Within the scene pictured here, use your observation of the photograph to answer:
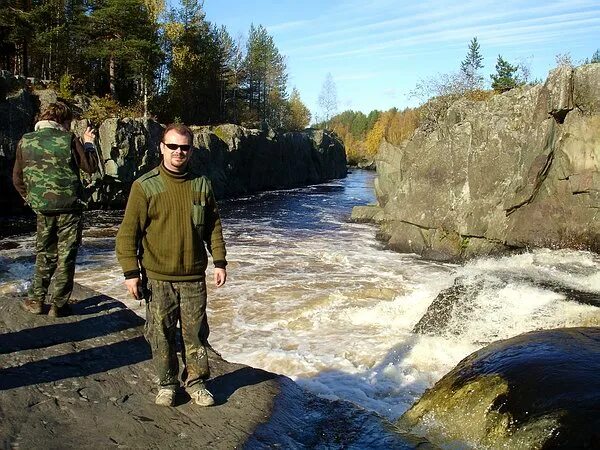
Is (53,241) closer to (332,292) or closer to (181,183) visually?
(181,183)

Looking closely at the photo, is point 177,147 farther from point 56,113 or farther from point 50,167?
point 56,113

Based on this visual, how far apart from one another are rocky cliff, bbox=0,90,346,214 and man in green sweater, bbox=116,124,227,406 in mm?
5134

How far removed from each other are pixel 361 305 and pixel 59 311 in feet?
22.0

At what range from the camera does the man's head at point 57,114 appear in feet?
17.6

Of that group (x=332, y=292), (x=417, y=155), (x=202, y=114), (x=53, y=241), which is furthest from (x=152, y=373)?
(x=202, y=114)

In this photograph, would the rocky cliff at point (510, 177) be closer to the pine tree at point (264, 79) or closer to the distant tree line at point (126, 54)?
the distant tree line at point (126, 54)

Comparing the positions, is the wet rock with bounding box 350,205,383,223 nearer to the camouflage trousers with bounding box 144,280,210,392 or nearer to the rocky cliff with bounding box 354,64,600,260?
the rocky cliff with bounding box 354,64,600,260

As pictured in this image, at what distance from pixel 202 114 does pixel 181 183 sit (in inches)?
1883

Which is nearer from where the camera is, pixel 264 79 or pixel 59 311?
pixel 59 311

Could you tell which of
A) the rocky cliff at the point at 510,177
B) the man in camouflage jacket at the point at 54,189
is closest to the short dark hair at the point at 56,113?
the man in camouflage jacket at the point at 54,189

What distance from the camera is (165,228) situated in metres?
4.01

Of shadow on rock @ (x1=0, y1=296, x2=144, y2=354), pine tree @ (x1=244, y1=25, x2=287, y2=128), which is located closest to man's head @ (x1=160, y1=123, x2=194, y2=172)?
shadow on rock @ (x1=0, y1=296, x2=144, y2=354)

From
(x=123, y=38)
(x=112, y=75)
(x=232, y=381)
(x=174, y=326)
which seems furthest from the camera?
(x=112, y=75)

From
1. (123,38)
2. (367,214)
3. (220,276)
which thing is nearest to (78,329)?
(220,276)
